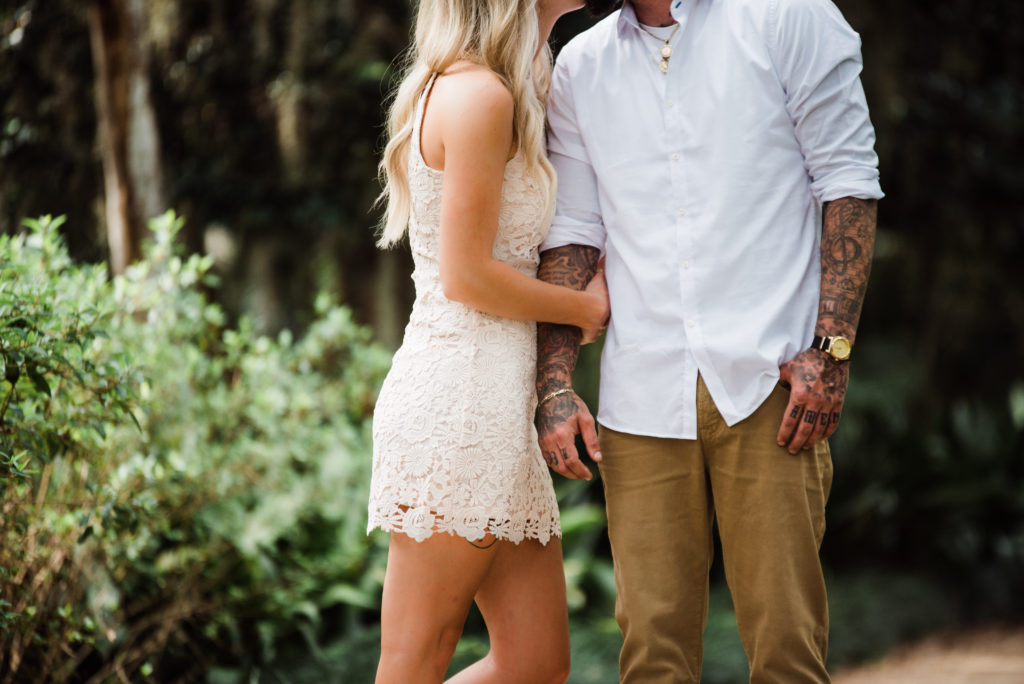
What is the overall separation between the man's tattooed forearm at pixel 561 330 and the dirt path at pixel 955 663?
10.4 feet

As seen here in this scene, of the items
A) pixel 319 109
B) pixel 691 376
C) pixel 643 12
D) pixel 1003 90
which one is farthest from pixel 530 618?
pixel 1003 90

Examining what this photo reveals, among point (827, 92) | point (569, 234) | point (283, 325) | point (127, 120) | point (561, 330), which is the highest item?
point (127, 120)

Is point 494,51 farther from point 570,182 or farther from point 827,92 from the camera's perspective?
point 827,92

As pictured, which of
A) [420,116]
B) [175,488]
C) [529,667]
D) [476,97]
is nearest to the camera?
[476,97]

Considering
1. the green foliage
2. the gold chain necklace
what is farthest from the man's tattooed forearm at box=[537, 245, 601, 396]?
the green foliage

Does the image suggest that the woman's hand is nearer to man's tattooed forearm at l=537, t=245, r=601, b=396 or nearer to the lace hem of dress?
man's tattooed forearm at l=537, t=245, r=601, b=396

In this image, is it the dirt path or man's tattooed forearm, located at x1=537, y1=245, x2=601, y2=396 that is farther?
the dirt path

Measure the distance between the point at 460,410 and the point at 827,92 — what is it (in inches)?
43.3

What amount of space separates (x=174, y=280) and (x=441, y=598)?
1.83 meters

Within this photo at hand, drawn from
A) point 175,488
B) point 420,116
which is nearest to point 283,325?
point 175,488

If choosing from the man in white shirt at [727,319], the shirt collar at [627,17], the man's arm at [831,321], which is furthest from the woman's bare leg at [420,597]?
the shirt collar at [627,17]

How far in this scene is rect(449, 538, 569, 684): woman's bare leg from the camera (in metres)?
2.37

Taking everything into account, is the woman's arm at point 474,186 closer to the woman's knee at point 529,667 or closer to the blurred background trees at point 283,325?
the woman's knee at point 529,667

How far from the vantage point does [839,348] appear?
2.16 meters
